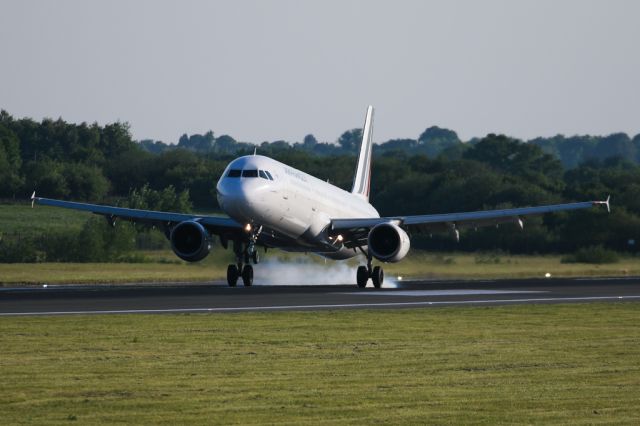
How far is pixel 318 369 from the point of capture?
2103 cm

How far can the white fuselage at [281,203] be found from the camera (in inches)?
1734

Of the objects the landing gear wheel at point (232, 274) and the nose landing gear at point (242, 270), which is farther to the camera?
the landing gear wheel at point (232, 274)

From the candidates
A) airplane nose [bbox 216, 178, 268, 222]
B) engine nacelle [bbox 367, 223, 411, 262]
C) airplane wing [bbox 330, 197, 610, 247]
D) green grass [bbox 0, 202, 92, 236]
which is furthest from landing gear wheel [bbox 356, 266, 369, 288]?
green grass [bbox 0, 202, 92, 236]

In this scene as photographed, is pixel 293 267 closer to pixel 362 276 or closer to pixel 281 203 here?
pixel 362 276

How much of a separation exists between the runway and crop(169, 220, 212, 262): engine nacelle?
156 centimetres

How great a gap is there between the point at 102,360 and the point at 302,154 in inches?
3703

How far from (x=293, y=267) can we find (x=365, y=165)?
930cm

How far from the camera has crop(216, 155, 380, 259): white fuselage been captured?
144 feet

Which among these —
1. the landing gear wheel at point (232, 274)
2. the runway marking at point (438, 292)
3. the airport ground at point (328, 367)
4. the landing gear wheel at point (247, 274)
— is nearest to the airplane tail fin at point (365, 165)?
the landing gear wheel at point (247, 274)

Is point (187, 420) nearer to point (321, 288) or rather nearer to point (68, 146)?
point (321, 288)

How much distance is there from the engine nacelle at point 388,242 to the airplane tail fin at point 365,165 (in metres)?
11.9

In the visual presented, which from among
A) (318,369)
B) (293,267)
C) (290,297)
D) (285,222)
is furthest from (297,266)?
(318,369)

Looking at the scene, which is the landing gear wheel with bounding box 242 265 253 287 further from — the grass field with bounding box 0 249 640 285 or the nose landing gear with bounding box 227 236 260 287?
the grass field with bounding box 0 249 640 285

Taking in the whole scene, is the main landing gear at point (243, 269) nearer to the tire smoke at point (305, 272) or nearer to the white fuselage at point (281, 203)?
the white fuselage at point (281, 203)
